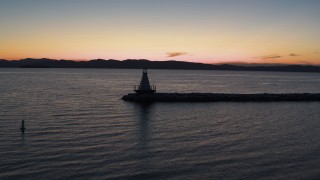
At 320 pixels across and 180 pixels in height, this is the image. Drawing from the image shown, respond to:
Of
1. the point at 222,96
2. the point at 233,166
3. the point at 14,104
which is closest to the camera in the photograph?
the point at 233,166

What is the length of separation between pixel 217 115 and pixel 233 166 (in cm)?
2059

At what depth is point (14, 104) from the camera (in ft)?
153

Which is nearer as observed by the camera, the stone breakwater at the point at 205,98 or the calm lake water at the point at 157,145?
the calm lake water at the point at 157,145

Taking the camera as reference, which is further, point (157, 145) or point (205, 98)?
point (205, 98)

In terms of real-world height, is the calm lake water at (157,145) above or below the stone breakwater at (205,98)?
below

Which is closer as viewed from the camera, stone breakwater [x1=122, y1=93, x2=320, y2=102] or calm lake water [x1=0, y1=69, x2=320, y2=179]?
calm lake water [x1=0, y1=69, x2=320, y2=179]

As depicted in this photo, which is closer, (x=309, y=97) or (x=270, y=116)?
(x=270, y=116)

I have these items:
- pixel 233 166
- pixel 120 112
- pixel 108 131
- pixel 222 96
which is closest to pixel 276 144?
pixel 233 166

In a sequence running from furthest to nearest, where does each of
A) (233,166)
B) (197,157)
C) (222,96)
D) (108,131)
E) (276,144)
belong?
(222,96) → (108,131) → (276,144) → (197,157) → (233,166)

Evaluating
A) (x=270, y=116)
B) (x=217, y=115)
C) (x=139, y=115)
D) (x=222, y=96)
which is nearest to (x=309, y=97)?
(x=222, y=96)

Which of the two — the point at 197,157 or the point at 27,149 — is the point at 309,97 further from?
the point at 27,149

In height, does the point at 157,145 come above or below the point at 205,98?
below

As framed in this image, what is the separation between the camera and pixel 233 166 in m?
19.2

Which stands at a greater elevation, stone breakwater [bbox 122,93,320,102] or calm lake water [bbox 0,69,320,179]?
stone breakwater [bbox 122,93,320,102]
